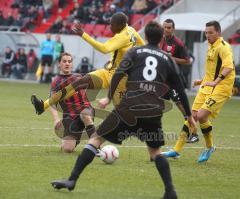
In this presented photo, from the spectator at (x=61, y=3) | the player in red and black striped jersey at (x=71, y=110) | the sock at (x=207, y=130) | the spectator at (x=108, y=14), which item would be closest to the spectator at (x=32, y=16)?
the spectator at (x=61, y=3)

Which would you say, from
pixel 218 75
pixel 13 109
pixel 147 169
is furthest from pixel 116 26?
pixel 13 109

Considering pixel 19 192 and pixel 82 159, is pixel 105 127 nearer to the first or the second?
pixel 82 159

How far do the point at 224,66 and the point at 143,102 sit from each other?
326 centimetres

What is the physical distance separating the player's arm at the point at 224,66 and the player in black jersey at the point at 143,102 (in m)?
2.78

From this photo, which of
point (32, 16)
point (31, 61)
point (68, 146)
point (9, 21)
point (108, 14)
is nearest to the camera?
point (68, 146)

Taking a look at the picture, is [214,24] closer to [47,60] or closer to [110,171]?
[110,171]

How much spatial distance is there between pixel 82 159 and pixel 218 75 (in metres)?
3.90

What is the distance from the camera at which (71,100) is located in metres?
12.3

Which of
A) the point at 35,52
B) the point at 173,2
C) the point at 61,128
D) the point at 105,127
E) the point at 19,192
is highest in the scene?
the point at 105,127

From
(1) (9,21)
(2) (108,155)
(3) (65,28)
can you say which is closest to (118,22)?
(2) (108,155)

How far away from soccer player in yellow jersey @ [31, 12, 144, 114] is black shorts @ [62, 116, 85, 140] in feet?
1.32

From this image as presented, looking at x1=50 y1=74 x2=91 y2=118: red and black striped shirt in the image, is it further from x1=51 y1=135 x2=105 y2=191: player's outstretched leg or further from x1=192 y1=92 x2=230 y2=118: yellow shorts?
x1=51 y1=135 x2=105 y2=191: player's outstretched leg

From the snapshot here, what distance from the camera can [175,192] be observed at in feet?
27.2

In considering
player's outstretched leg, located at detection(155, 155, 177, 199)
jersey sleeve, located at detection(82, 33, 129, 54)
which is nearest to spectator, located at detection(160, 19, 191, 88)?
jersey sleeve, located at detection(82, 33, 129, 54)
